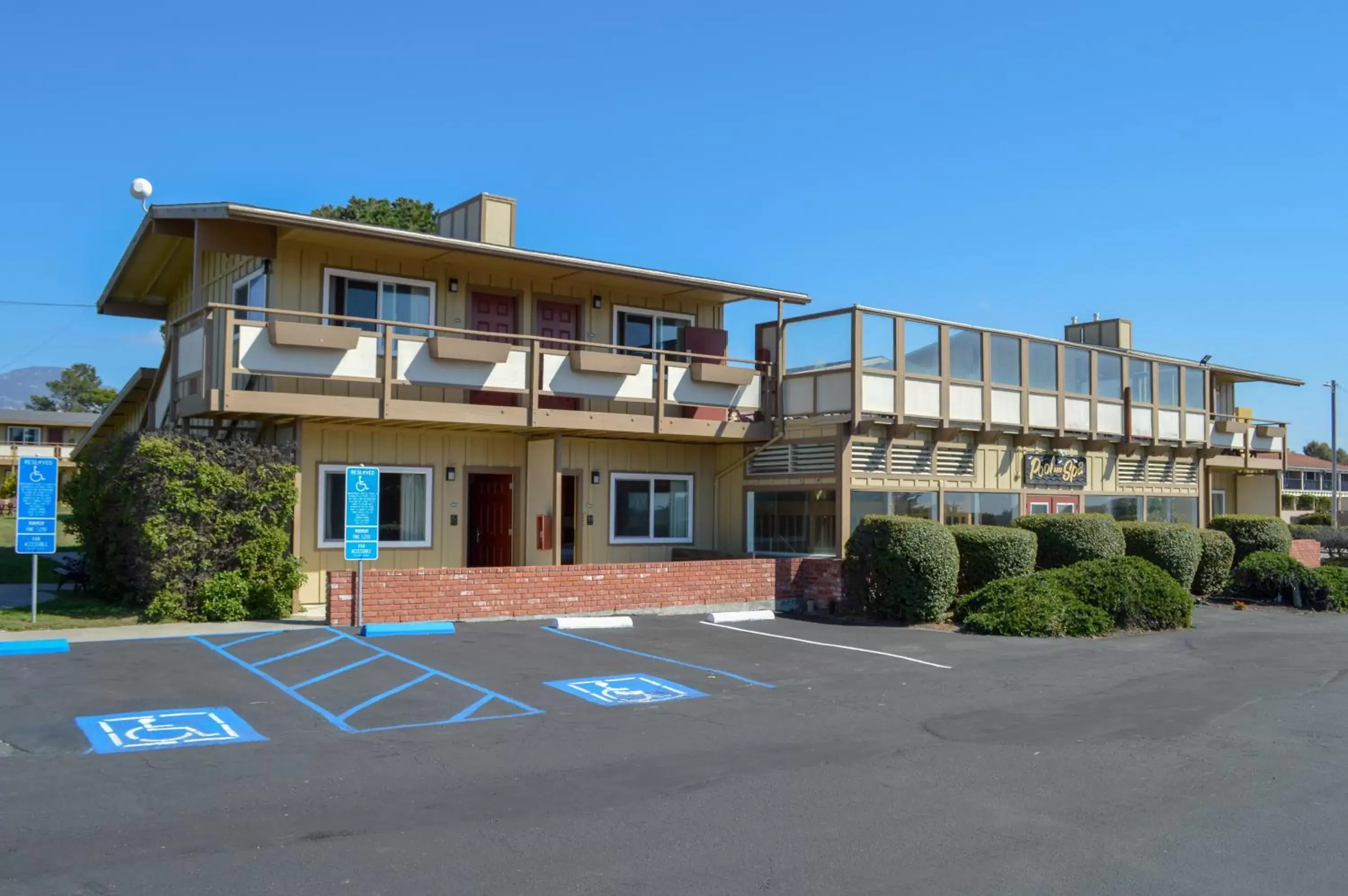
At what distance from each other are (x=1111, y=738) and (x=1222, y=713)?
1978 mm

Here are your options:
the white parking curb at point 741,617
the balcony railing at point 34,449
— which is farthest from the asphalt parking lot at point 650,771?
the balcony railing at point 34,449

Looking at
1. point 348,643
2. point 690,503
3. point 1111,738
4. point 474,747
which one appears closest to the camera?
point 474,747

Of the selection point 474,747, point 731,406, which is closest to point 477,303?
point 731,406

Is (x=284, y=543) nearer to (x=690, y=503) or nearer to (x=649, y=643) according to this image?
Result: (x=649, y=643)

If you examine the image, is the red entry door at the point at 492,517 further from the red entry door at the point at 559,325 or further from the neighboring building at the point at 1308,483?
the neighboring building at the point at 1308,483

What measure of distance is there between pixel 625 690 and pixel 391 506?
814 cm

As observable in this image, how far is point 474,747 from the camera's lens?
8.84 metres

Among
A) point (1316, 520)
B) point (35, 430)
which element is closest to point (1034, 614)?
point (1316, 520)

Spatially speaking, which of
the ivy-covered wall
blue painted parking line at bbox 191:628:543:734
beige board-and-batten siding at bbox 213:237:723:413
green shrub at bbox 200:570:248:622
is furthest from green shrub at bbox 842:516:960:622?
green shrub at bbox 200:570:248:622

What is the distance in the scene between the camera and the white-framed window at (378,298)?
1811 cm

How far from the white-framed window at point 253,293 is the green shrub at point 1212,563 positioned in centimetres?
1814

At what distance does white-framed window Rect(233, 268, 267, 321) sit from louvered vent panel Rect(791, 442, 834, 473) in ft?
31.1

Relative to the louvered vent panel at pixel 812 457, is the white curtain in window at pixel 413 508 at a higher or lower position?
lower

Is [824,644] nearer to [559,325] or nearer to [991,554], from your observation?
[991,554]
